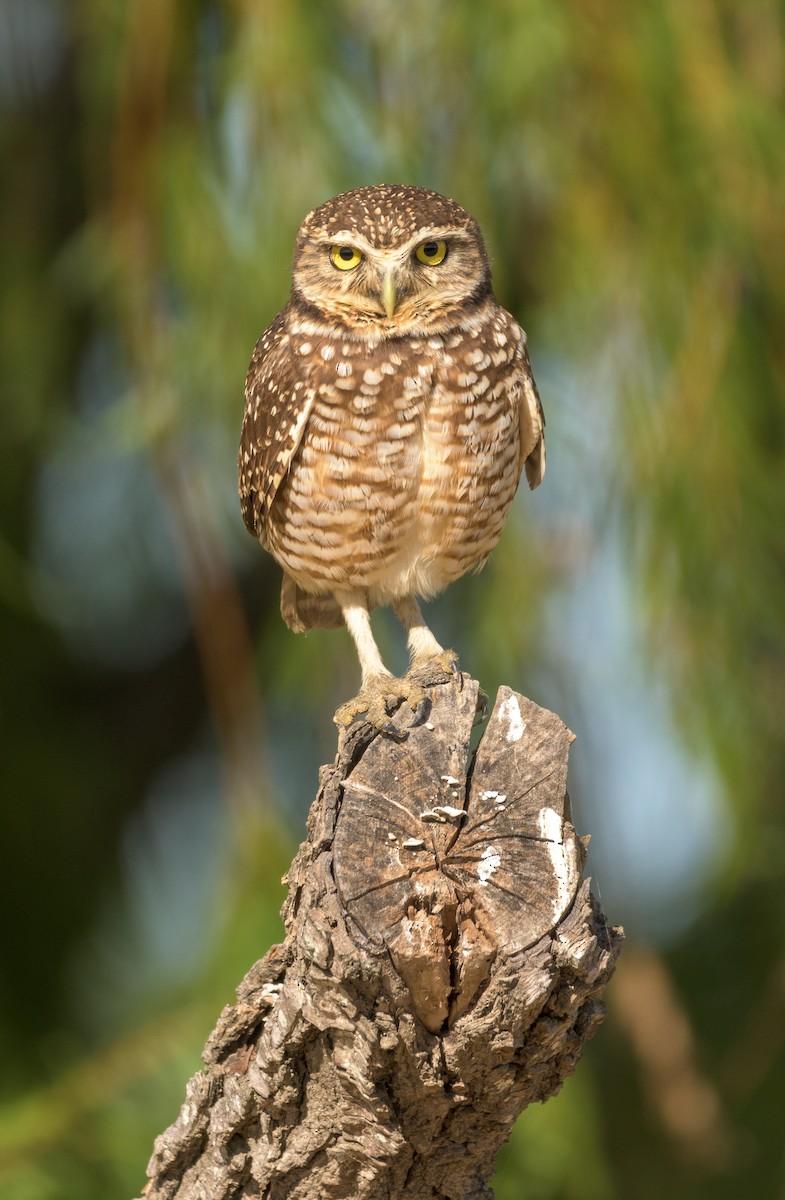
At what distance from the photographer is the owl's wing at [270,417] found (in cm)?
321

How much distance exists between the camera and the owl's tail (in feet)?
12.4

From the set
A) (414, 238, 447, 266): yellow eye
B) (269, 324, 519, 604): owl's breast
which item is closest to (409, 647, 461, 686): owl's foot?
(269, 324, 519, 604): owl's breast

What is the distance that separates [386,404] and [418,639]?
67 centimetres

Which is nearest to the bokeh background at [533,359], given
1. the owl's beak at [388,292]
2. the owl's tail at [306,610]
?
the owl's tail at [306,610]

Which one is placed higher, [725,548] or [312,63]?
[312,63]

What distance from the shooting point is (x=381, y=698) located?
117 inches

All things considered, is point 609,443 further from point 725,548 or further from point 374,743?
point 374,743

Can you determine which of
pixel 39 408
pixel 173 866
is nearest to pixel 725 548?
pixel 39 408

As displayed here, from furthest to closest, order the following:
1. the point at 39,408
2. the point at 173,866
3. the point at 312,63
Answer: the point at 173,866
the point at 39,408
the point at 312,63

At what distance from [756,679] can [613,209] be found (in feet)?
3.77

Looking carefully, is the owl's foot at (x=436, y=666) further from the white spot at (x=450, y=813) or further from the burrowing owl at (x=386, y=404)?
the white spot at (x=450, y=813)

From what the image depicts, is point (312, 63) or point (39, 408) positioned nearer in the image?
point (312, 63)

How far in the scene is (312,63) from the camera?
3.43m

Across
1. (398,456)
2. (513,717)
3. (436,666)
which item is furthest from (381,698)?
(513,717)
